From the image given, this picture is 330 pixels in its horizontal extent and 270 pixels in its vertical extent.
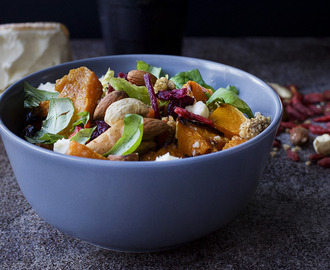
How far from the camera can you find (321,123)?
1624mm

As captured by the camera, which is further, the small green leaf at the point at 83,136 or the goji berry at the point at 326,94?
the goji berry at the point at 326,94

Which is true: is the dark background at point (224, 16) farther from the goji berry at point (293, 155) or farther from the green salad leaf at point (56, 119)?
the green salad leaf at point (56, 119)

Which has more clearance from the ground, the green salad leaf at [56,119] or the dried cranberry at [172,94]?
the dried cranberry at [172,94]

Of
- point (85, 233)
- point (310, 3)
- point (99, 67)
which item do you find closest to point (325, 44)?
point (310, 3)

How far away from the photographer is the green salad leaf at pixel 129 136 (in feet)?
2.80

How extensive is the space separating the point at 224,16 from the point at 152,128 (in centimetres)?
Answer: 190

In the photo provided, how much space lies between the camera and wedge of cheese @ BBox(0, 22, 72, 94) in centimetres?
178

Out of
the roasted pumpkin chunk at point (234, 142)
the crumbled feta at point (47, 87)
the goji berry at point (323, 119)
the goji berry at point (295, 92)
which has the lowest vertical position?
the goji berry at point (295, 92)

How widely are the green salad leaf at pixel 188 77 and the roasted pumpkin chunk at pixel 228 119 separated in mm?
168

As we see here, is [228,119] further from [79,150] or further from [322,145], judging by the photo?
[322,145]

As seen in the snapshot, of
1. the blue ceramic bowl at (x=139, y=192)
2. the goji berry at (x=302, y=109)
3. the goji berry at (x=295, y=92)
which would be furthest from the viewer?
the goji berry at (x=295, y=92)

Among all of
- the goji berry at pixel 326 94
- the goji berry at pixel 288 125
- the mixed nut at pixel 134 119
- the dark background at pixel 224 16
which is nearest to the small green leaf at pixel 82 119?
the mixed nut at pixel 134 119

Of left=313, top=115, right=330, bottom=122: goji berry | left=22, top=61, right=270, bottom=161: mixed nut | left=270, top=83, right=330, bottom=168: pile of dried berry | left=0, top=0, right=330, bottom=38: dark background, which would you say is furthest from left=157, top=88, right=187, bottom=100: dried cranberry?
left=0, top=0, right=330, bottom=38: dark background

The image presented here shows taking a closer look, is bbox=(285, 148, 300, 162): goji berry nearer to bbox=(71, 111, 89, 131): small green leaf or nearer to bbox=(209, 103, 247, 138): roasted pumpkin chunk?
bbox=(209, 103, 247, 138): roasted pumpkin chunk
